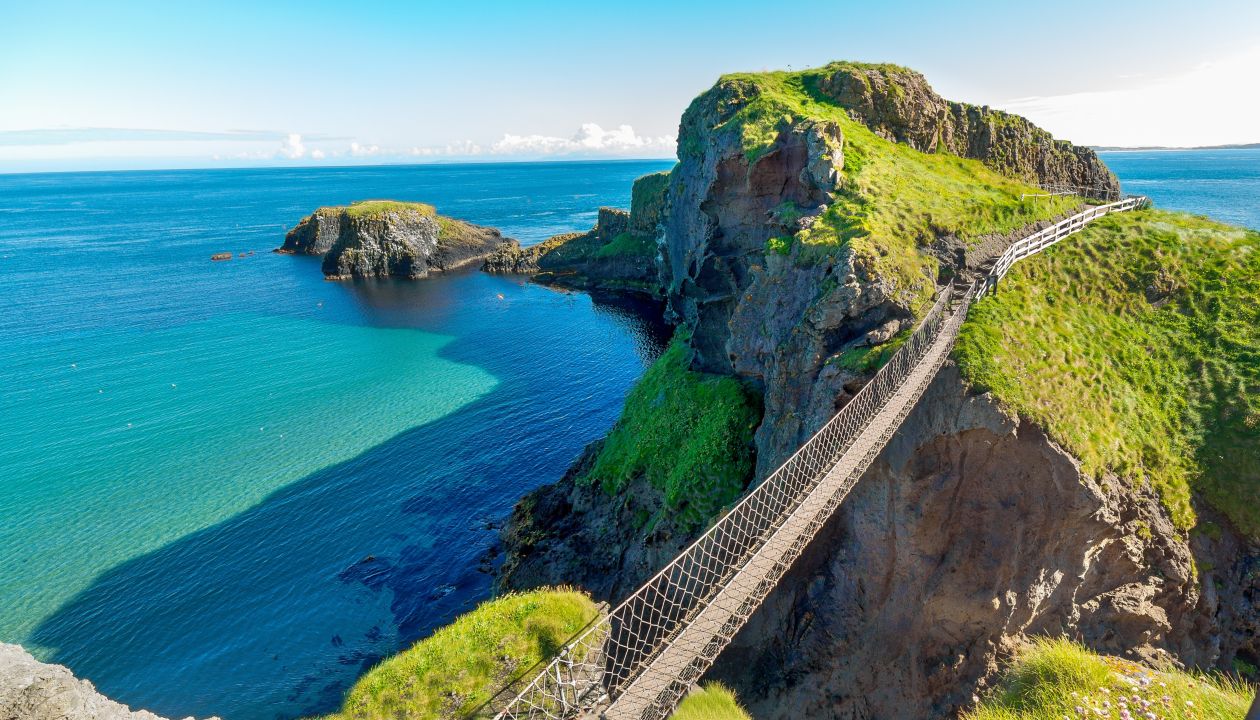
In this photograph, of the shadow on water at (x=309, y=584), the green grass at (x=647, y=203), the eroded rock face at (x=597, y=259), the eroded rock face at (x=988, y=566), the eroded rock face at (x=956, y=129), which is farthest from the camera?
the eroded rock face at (x=597, y=259)

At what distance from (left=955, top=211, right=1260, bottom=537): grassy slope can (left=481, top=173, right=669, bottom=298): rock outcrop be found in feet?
189

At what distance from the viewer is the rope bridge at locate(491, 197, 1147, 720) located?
10.6 meters

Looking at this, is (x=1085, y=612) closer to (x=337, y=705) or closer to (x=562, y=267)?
(x=337, y=705)

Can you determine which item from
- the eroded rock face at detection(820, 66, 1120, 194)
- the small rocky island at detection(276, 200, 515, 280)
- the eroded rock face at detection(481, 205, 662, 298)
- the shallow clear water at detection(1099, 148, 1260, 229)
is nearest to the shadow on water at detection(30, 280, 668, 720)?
the eroded rock face at detection(820, 66, 1120, 194)

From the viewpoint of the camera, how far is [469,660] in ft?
52.3

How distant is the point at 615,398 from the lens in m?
47.6

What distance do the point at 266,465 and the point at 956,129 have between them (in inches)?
1925

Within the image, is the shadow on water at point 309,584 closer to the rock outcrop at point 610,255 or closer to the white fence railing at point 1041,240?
the white fence railing at point 1041,240

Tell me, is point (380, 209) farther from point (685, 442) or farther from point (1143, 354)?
point (1143, 354)

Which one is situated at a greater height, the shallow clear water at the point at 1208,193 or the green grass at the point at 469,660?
the shallow clear water at the point at 1208,193

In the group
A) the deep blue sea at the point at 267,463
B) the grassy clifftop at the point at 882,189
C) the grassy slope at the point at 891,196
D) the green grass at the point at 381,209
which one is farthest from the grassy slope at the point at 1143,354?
the green grass at the point at 381,209

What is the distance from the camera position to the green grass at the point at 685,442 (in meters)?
25.1

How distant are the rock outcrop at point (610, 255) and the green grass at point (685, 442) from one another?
152ft

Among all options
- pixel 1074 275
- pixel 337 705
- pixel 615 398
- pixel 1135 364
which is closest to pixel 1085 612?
pixel 1135 364
